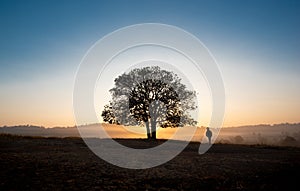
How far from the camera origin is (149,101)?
5225 cm

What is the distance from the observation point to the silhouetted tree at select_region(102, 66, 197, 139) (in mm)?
52438

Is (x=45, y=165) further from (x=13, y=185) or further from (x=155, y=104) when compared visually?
(x=155, y=104)

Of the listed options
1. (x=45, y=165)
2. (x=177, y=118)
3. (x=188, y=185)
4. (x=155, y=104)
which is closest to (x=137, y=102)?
(x=155, y=104)

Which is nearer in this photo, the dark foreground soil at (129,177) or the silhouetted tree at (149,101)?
the dark foreground soil at (129,177)

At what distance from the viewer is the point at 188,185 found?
41.1ft

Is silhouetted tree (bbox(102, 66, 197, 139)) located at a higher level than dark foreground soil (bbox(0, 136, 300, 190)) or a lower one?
higher

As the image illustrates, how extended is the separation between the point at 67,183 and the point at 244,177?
29.3 ft

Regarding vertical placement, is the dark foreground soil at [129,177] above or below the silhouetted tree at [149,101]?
below

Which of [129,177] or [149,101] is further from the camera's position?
[149,101]

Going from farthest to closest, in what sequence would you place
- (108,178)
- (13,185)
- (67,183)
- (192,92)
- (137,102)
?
(192,92)
(137,102)
(108,178)
(67,183)
(13,185)

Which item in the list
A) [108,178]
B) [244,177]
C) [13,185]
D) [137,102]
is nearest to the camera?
[13,185]

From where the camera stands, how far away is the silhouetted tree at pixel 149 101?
2064 inches

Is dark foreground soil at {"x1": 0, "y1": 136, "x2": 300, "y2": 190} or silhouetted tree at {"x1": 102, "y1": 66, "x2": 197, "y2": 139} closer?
dark foreground soil at {"x1": 0, "y1": 136, "x2": 300, "y2": 190}

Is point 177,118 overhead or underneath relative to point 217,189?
overhead
